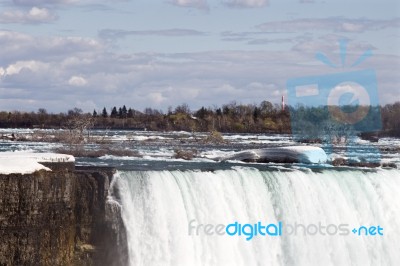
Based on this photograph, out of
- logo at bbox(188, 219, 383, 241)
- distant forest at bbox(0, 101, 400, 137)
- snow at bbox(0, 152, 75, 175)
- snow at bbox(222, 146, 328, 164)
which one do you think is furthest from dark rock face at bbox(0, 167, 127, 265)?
distant forest at bbox(0, 101, 400, 137)

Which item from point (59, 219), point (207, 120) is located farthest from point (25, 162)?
point (207, 120)

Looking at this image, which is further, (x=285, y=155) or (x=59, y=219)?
(x=285, y=155)

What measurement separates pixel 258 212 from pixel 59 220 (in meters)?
6.48

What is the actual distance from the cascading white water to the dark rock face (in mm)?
494

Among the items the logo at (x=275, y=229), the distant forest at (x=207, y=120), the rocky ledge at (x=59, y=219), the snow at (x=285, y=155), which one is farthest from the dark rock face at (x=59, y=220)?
Answer: the distant forest at (x=207, y=120)

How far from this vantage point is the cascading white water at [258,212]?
21.5 meters

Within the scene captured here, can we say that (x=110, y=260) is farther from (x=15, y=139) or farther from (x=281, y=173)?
(x=15, y=139)

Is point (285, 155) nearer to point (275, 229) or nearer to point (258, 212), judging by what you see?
point (275, 229)

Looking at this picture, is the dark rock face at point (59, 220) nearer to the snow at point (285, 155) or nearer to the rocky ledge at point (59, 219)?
the rocky ledge at point (59, 219)

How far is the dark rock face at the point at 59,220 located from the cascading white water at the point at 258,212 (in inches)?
19.4

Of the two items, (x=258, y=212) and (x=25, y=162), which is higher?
(x=25, y=162)

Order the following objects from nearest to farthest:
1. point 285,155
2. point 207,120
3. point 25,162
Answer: point 25,162 < point 285,155 < point 207,120

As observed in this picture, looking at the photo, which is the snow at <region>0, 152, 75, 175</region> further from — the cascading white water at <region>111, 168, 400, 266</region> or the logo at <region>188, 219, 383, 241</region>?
the logo at <region>188, 219, 383, 241</region>

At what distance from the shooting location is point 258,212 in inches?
953
